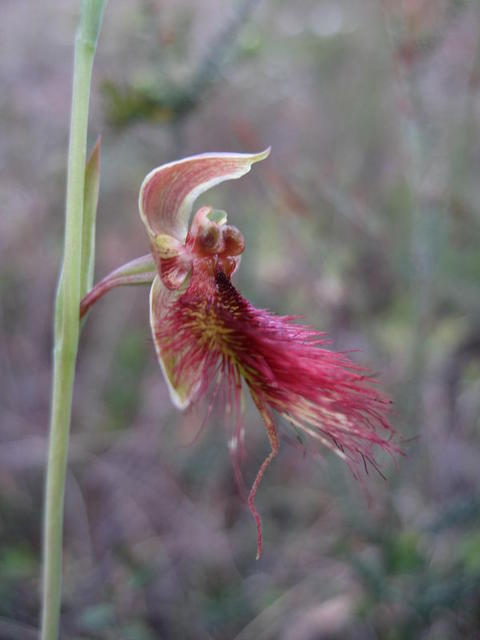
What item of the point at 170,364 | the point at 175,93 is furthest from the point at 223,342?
the point at 175,93

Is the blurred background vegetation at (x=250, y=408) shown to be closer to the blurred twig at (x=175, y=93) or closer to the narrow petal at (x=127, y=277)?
the blurred twig at (x=175, y=93)

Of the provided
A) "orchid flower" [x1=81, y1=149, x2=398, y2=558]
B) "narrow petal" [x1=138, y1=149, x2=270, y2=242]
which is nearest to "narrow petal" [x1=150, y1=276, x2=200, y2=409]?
"orchid flower" [x1=81, y1=149, x2=398, y2=558]

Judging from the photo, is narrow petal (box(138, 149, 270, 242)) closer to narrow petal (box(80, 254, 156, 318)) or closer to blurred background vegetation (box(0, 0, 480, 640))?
narrow petal (box(80, 254, 156, 318))

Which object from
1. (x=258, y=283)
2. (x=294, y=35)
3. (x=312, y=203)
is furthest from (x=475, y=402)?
(x=294, y=35)

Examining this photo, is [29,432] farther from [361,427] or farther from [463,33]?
[463,33]

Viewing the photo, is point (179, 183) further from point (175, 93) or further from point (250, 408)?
point (250, 408)

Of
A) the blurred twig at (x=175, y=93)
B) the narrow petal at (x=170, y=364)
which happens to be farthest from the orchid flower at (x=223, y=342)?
the blurred twig at (x=175, y=93)
